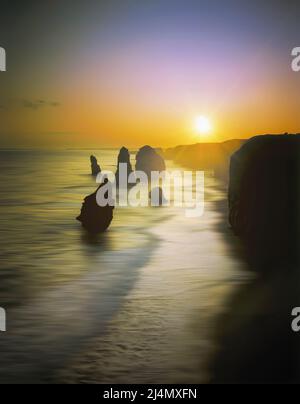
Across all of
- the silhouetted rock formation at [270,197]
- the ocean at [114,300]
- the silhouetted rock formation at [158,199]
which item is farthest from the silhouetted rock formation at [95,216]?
the silhouetted rock formation at [158,199]

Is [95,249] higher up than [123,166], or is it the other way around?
[123,166]

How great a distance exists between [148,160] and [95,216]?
389 ft

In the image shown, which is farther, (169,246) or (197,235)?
(197,235)

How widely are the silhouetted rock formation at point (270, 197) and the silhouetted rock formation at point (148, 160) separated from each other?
122635 millimetres

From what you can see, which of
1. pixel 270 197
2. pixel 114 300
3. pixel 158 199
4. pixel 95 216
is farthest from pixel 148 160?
pixel 114 300

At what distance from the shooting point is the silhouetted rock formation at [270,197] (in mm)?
33219

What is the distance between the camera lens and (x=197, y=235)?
158 ft

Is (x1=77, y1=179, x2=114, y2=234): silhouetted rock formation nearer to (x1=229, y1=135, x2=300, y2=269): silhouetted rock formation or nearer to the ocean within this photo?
the ocean

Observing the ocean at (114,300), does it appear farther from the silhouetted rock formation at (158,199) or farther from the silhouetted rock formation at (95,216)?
the silhouetted rock formation at (158,199)

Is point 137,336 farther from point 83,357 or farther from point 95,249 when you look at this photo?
point 95,249

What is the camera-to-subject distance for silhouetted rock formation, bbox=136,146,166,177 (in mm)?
162625
